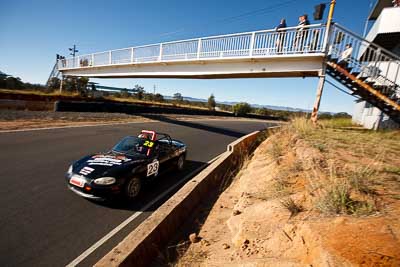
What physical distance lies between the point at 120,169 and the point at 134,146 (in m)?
1.28

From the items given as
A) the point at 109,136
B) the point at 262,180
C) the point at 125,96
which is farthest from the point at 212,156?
the point at 125,96

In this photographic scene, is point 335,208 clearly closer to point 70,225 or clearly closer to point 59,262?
point 59,262

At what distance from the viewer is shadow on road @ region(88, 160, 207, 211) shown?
15.2 feet

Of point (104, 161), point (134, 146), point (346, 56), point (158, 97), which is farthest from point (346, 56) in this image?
point (158, 97)

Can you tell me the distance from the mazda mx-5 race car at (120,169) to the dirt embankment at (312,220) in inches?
73.4

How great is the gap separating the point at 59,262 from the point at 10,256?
65 centimetres

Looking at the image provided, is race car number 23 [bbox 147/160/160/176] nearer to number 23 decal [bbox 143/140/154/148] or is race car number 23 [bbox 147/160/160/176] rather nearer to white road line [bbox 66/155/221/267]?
number 23 decal [bbox 143/140/154/148]

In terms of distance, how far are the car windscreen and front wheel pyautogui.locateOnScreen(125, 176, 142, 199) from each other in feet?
2.87

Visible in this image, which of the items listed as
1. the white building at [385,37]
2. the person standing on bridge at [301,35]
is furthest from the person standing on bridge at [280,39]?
the white building at [385,37]

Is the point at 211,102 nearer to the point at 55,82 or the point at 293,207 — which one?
the point at 55,82

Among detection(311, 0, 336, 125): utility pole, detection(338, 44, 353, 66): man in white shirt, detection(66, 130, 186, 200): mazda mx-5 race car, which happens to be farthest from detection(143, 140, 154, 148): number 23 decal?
detection(338, 44, 353, 66): man in white shirt

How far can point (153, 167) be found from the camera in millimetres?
5684

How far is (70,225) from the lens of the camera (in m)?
3.75

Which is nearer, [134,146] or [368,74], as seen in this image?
[134,146]
